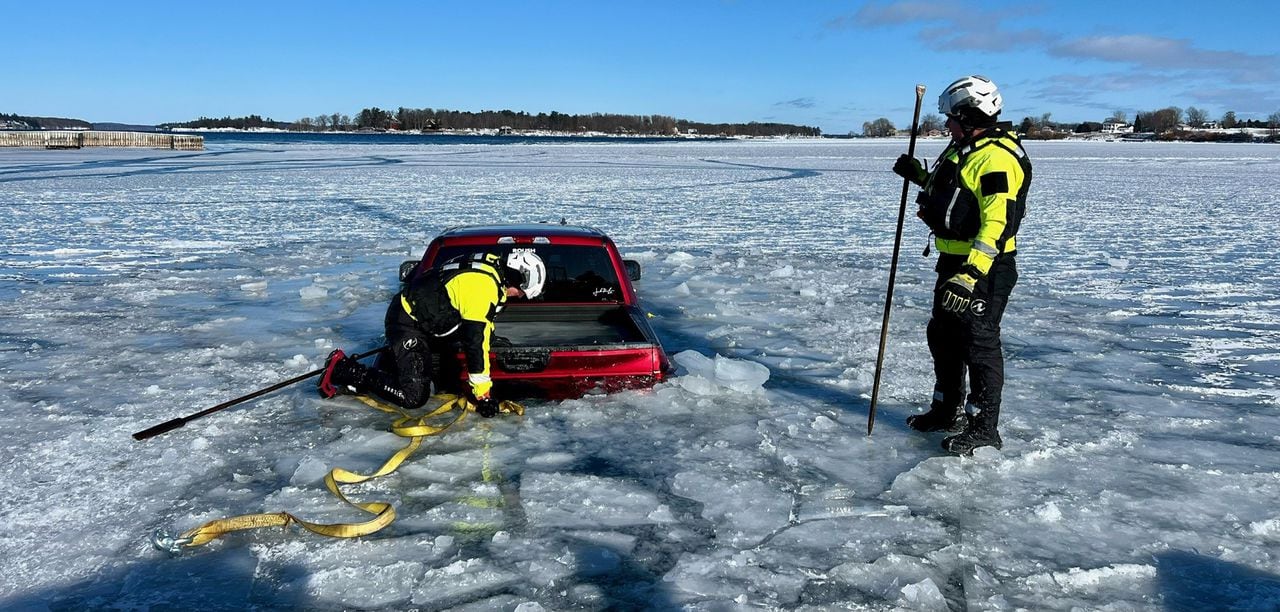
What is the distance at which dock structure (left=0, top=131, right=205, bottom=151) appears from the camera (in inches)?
2039

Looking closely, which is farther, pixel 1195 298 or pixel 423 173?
pixel 423 173

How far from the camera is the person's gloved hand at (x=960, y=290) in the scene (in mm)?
4250

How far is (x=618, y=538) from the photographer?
3613 mm

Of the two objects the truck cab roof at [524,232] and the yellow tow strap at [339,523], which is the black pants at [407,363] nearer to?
→ the yellow tow strap at [339,523]

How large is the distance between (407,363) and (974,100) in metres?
3.48

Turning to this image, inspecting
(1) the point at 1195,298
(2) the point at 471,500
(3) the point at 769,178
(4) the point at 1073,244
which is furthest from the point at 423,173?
(2) the point at 471,500

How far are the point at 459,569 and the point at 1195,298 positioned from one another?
8393 mm

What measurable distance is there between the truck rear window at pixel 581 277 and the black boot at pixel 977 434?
2.49 m

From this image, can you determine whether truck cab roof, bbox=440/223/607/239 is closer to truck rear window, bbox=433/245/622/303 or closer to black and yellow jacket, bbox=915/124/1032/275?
truck rear window, bbox=433/245/622/303

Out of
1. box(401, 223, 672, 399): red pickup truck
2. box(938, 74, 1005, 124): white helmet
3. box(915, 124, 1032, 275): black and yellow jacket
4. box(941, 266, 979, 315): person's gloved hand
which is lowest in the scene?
box(401, 223, 672, 399): red pickup truck

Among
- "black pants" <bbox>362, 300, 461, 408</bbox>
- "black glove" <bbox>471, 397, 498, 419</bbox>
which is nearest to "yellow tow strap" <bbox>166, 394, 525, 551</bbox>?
"black glove" <bbox>471, 397, 498, 419</bbox>

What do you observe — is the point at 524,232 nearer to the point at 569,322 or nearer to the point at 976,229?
the point at 569,322

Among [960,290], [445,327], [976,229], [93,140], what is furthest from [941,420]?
[93,140]

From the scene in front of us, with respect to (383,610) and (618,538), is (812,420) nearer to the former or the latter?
(618,538)
